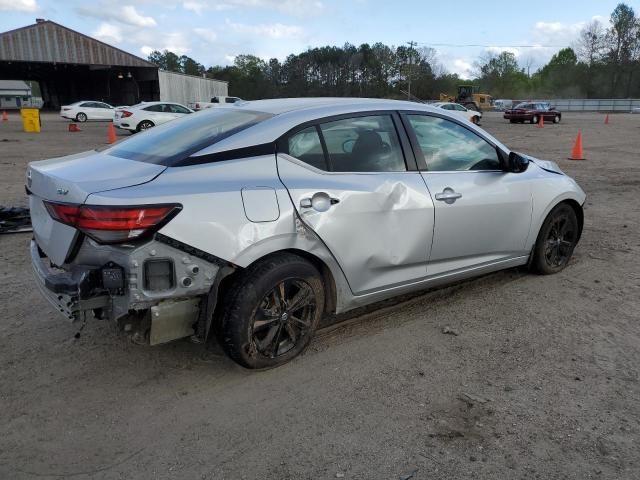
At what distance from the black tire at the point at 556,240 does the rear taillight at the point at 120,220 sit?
3445 millimetres

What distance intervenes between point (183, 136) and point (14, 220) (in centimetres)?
430

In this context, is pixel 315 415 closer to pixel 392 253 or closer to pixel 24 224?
pixel 392 253

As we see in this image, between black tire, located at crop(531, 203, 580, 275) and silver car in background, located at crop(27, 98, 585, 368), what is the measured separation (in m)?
0.60

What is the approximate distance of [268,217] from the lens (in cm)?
310

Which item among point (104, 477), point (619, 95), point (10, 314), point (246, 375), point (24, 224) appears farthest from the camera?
point (619, 95)

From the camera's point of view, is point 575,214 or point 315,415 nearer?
point 315,415

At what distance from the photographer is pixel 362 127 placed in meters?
3.76

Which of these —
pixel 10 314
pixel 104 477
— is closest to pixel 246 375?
pixel 104 477

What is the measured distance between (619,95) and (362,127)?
101950 mm

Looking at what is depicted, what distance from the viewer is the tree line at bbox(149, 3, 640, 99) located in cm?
8969

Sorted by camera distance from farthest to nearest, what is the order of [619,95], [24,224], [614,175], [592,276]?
[619,95]
[614,175]
[24,224]
[592,276]

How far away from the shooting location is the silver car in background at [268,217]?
9.27 ft

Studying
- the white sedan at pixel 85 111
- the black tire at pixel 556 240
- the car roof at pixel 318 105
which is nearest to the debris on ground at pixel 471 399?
the car roof at pixel 318 105

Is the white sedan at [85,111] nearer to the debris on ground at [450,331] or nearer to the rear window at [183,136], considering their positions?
the rear window at [183,136]
